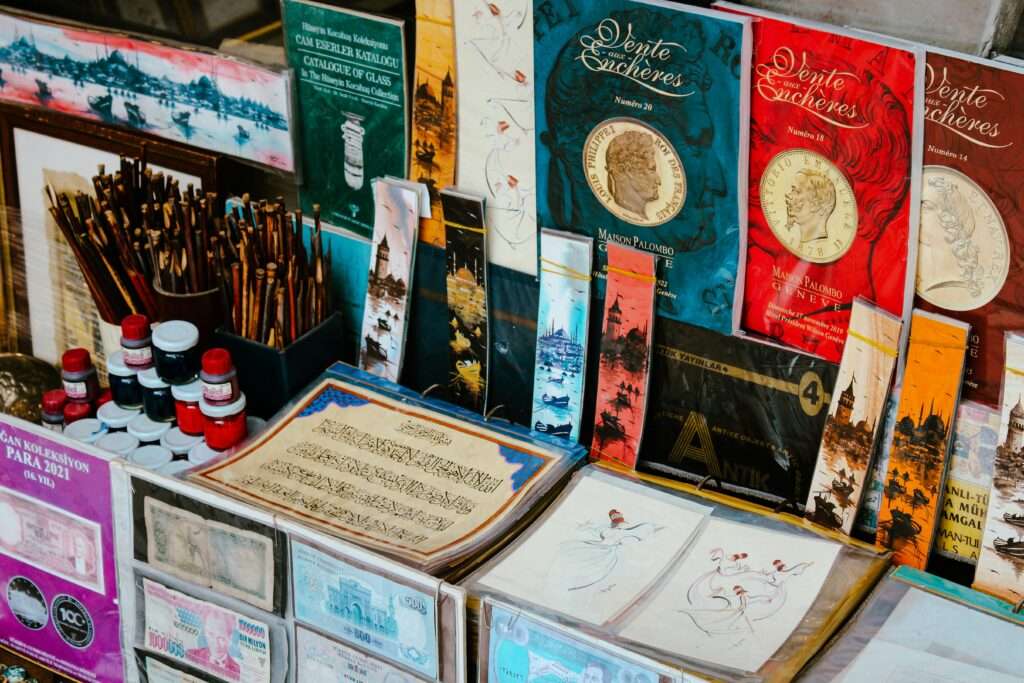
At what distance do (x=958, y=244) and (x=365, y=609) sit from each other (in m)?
0.93

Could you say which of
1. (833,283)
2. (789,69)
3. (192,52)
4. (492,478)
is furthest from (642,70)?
(192,52)

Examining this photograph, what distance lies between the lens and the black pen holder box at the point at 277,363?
190 cm

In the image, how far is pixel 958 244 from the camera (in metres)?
1.49

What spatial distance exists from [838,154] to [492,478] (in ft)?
2.23

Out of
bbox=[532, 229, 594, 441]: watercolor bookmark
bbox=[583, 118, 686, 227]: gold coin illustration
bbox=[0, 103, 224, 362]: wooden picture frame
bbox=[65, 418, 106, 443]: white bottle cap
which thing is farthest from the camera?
bbox=[0, 103, 224, 362]: wooden picture frame

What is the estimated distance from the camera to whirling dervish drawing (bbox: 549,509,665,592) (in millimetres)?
1587

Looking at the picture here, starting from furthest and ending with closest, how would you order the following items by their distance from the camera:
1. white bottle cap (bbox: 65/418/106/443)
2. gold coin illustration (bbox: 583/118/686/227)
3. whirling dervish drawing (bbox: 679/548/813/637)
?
white bottle cap (bbox: 65/418/106/443)
gold coin illustration (bbox: 583/118/686/227)
whirling dervish drawing (bbox: 679/548/813/637)

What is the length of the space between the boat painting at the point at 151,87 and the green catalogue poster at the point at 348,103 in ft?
0.14

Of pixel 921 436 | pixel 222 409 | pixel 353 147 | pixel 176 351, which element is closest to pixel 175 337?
pixel 176 351

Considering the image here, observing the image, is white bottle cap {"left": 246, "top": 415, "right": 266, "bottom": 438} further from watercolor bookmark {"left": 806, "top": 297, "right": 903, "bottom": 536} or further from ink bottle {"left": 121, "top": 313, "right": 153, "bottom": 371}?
watercolor bookmark {"left": 806, "top": 297, "right": 903, "bottom": 536}

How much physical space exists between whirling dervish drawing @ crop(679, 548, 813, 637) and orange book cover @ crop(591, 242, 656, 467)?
0.88 ft

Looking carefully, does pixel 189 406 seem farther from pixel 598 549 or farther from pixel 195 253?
pixel 598 549

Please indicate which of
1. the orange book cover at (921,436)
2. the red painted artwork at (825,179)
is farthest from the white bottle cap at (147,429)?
the orange book cover at (921,436)

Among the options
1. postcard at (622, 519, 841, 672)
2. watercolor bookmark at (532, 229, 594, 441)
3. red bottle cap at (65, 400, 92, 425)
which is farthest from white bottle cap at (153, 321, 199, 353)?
postcard at (622, 519, 841, 672)
